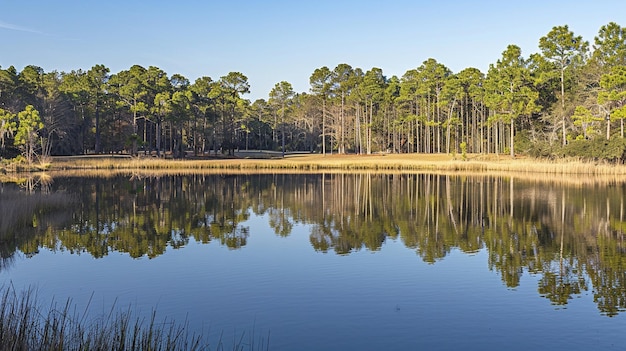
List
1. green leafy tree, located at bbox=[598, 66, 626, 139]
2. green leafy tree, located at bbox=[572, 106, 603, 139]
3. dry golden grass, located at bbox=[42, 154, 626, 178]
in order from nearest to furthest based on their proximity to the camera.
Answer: green leafy tree, located at bbox=[598, 66, 626, 139], green leafy tree, located at bbox=[572, 106, 603, 139], dry golden grass, located at bbox=[42, 154, 626, 178]

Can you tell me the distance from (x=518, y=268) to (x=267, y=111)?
4172 inches

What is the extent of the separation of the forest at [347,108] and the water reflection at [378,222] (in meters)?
21.4

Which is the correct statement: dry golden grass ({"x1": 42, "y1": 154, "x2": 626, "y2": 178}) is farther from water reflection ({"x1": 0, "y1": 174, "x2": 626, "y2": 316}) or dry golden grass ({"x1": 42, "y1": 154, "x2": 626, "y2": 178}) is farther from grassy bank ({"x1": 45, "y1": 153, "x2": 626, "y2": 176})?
water reflection ({"x1": 0, "y1": 174, "x2": 626, "y2": 316})

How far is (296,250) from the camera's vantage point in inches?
742

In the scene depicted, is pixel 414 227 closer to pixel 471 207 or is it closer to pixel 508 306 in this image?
pixel 471 207

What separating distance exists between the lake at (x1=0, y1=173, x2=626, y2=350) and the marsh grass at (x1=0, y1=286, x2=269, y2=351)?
0.42 m

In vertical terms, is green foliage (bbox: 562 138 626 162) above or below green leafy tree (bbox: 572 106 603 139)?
below

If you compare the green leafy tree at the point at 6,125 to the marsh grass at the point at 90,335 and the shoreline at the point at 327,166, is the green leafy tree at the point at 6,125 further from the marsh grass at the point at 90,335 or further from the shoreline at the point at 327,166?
the marsh grass at the point at 90,335

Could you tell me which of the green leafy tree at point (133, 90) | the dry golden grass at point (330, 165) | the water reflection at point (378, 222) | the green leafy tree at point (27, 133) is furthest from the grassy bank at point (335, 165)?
the water reflection at point (378, 222)

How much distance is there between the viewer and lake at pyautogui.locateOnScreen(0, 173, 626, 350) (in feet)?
35.1

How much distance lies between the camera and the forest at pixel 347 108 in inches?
2296

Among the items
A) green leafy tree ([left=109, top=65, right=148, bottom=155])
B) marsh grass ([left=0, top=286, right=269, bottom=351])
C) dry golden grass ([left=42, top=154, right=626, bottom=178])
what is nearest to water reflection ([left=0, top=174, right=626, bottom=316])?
marsh grass ([left=0, top=286, right=269, bottom=351])

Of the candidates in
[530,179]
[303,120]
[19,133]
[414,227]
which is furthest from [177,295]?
[303,120]

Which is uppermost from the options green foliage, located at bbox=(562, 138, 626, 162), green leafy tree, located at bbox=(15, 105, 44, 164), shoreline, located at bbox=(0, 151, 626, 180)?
green leafy tree, located at bbox=(15, 105, 44, 164)
